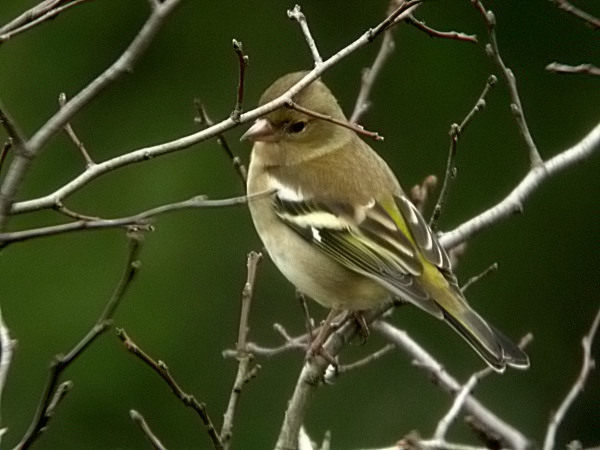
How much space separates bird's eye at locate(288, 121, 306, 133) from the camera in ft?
14.9

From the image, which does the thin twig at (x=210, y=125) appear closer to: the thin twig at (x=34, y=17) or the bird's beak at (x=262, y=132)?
the bird's beak at (x=262, y=132)

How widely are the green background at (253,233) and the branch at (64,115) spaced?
476 cm

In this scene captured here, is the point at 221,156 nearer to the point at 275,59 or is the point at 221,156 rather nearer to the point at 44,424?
the point at 275,59

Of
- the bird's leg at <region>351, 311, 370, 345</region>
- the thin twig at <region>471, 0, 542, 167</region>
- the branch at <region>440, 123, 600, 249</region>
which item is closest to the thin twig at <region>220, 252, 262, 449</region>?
the bird's leg at <region>351, 311, 370, 345</region>

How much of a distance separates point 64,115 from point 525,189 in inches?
72.3

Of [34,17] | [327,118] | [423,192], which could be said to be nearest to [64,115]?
[34,17]

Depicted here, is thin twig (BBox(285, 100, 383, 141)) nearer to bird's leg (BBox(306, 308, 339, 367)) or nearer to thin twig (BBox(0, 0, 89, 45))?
thin twig (BBox(0, 0, 89, 45))

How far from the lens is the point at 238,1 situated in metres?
8.76

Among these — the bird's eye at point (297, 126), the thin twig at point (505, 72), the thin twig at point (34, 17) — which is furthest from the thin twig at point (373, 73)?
the thin twig at point (34, 17)

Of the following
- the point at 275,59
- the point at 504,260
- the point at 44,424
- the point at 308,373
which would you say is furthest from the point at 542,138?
the point at 44,424

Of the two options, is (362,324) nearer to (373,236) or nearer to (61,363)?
(373,236)

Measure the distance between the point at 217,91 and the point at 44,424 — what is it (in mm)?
6170

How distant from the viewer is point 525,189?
4.01 metres

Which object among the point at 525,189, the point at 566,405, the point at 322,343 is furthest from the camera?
the point at 525,189
